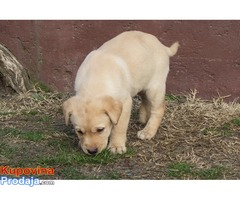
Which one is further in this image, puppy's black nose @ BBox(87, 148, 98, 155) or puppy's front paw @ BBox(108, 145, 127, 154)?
puppy's front paw @ BBox(108, 145, 127, 154)

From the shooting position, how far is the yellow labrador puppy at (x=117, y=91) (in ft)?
17.8

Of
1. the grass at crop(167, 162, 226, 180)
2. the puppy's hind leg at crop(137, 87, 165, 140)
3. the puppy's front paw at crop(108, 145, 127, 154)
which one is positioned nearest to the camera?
the grass at crop(167, 162, 226, 180)

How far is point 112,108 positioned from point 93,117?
0.21m

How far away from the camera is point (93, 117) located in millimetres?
5387

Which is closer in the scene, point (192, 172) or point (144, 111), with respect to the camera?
point (192, 172)

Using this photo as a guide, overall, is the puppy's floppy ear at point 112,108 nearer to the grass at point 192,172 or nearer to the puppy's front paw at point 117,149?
the puppy's front paw at point 117,149

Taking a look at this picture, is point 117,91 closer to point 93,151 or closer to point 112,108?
point 112,108

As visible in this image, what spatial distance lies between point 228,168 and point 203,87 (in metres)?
2.66

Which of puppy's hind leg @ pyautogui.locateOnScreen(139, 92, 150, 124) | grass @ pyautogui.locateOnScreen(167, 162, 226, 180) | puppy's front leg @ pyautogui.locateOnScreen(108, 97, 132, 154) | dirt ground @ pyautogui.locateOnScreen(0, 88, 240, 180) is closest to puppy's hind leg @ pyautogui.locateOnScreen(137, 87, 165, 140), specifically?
dirt ground @ pyautogui.locateOnScreen(0, 88, 240, 180)

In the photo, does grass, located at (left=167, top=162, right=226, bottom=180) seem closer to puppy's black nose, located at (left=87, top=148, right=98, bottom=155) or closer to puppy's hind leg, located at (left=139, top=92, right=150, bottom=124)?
puppy's black nose, located at (left=87, top=148, right=98, bottom=155)

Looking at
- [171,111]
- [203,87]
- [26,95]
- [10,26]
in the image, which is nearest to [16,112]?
[26,95]

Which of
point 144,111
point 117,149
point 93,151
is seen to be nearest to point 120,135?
point 117,149

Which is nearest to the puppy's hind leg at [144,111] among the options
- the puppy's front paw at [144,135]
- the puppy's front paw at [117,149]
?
the puppy's front paw at [144,135]

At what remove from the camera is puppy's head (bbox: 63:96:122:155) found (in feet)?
17.7
